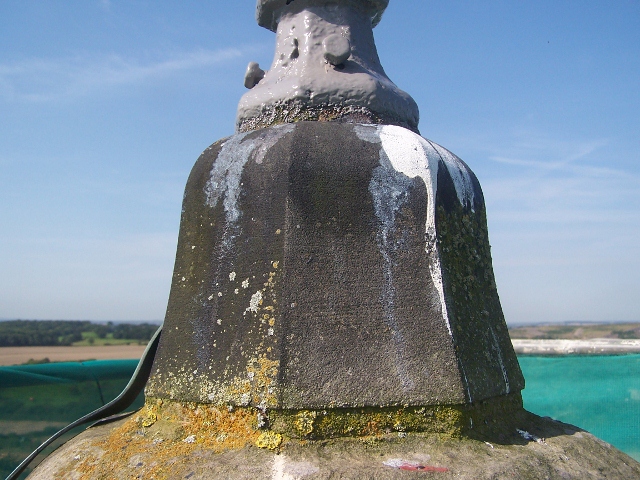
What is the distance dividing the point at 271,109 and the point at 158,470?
55.5 inches

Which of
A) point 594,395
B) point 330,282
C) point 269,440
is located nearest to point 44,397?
point 269,440

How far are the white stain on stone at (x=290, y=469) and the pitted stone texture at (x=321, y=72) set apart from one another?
1.30 m

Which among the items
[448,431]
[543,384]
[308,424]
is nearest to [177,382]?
[308,424]

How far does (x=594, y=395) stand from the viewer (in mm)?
4578

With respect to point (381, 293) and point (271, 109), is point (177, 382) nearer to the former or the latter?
point (381, 293)

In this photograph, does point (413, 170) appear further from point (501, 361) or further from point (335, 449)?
point (335, 449)

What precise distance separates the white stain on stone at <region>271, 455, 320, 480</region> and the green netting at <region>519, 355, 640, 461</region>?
3.68 m

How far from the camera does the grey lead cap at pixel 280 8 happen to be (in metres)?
2.57

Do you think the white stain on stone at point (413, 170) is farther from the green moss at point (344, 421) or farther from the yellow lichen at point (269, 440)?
the yellow lichen at point (269, 440)

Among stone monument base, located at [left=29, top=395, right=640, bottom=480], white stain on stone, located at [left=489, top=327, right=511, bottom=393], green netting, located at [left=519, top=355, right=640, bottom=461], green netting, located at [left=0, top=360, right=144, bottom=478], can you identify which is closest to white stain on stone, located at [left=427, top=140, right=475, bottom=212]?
white stain on stone, located at [left=489, top=327, right=511, bottom=393]

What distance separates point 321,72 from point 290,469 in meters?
1.53

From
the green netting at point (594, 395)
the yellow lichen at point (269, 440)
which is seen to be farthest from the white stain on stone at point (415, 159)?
the green netting at point (594, 395)

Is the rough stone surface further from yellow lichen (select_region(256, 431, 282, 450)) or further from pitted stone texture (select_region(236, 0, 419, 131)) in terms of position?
pitted stone texture (select_region(236, 0, 419, 131))

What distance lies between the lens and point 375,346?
1771 mm
